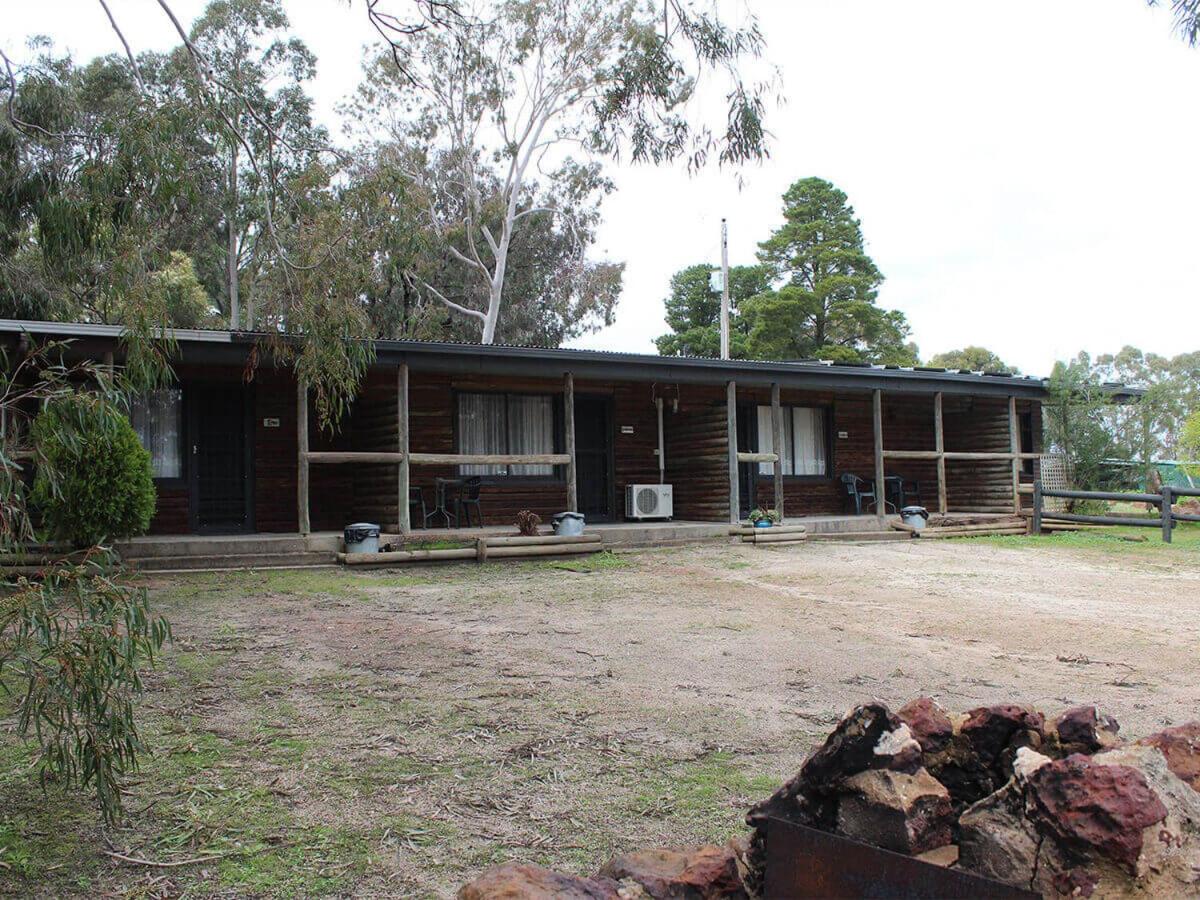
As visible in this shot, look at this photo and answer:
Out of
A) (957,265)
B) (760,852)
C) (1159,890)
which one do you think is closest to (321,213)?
(760,852)

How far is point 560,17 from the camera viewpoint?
960 inches

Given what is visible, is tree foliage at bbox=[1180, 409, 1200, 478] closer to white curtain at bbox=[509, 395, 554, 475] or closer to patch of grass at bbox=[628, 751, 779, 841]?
white curtain at bbox=[509, 395, 554, 475]

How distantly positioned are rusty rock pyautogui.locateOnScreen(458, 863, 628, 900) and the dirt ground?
72 cm

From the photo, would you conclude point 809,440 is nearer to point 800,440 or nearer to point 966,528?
point 800,440

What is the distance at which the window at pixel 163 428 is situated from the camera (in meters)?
12.4

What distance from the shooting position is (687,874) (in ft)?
7.70

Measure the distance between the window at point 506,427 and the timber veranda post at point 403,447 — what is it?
2.07 meters

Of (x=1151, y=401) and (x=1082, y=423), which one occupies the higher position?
(x=1151, y=401)

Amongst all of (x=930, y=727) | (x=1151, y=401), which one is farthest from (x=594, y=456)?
(x=930, y=727)

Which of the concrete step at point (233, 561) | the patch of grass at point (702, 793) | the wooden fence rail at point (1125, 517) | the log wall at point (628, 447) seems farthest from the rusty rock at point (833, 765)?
the wooden fence rail at point (1125, 517)

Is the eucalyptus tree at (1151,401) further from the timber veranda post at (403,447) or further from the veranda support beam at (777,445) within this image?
the timber veranda post at (403,447)

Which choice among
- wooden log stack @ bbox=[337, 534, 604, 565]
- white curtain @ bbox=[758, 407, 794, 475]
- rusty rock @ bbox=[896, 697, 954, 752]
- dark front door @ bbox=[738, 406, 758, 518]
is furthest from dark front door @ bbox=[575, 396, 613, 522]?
rusty rock @ bbox=[896, 697, 954, 752]

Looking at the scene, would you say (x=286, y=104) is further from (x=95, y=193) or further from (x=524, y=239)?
(x=95, y=193)

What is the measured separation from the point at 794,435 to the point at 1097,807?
15.6 meters
